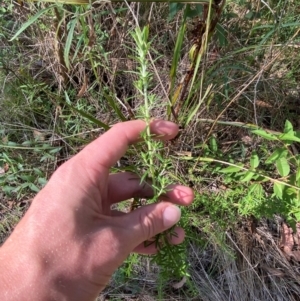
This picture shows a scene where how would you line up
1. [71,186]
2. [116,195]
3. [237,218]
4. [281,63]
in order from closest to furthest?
[71,186], [116,195], [237,218], [281,63]

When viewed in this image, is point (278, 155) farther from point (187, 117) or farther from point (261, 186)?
point (187, 117)

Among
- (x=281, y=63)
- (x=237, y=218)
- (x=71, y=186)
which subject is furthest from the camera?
(x=281, y=63)

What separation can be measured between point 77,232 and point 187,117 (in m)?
0.75

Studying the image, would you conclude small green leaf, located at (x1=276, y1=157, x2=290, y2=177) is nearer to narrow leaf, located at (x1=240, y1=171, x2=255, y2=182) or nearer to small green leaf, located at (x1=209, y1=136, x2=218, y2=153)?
narrow leaf, located at (x1=240, y1=171, x2=255, y2=182)

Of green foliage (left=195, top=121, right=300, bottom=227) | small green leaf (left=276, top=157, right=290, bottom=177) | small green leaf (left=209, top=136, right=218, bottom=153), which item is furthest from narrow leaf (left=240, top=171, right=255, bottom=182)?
small green leaf (left=209, top=136, right=218, bottom=153)

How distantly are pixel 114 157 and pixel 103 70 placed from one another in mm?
711

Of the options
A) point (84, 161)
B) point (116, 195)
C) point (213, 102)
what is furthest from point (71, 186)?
point (213, 102)

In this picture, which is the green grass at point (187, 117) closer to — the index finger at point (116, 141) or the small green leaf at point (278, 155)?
the small green leaf at point (278, 155)

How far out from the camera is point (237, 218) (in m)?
1.90

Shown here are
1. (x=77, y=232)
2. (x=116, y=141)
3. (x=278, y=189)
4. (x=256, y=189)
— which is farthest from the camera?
(x=256, y=189)

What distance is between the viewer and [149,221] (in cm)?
129

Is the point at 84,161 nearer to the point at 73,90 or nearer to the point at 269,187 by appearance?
the point at 73,90

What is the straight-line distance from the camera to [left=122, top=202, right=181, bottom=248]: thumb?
4.25 feet

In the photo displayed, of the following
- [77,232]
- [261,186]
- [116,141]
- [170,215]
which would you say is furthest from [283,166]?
[77,232]
